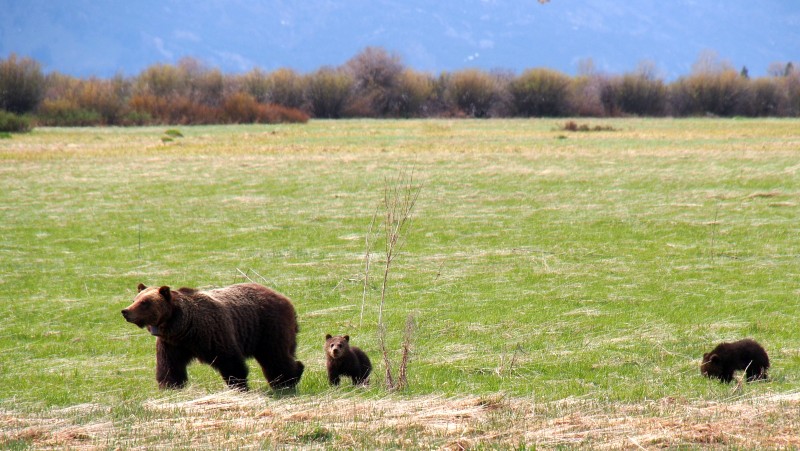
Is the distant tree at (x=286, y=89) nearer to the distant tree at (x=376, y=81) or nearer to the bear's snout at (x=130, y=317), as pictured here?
the distant tree at (x=376, y=81)

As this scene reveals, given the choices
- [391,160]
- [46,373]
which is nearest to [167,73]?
[391,160]

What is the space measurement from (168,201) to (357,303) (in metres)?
15.8

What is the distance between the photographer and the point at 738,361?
10.2 m

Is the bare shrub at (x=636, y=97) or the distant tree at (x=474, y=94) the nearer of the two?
the distant tree at (x=474, y=94)

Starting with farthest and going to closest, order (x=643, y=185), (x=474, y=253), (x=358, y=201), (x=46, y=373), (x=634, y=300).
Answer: (x=643, y=185) < (x=358, y=201) < (x=474, y=253) < (x=634, y=300) < (x=46, y=373)

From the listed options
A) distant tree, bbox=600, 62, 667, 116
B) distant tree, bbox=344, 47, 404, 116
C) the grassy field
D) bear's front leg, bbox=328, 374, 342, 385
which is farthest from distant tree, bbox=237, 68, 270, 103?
bear's front leg, bbox=328, 374, 342, 385

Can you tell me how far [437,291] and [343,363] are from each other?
631 cm

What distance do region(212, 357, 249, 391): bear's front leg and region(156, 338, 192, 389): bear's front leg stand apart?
38 cm

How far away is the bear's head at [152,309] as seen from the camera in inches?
360

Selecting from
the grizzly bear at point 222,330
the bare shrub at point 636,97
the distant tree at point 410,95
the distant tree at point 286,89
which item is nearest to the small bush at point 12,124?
the distant tree at point 286,89

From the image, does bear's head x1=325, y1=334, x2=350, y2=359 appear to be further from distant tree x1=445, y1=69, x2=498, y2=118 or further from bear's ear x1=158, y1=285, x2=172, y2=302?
distant tree x1=445, y1=69, x2=498, y2=118

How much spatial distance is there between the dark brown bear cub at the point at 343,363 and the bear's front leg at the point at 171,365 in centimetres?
163

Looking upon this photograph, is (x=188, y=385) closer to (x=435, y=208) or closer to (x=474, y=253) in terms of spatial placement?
(x=474, y=253)

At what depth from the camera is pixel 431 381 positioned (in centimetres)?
1055
